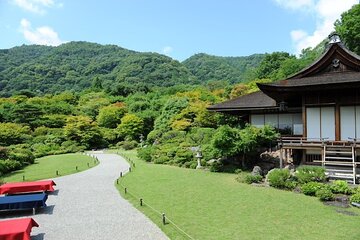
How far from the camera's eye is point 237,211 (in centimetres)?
1151

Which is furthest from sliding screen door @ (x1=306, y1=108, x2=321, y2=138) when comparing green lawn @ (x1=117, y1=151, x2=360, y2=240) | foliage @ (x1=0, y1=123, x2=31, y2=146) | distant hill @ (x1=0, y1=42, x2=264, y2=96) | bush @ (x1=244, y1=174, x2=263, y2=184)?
distant hill @ (x1=0, y1=42, x2=264, y2=96)

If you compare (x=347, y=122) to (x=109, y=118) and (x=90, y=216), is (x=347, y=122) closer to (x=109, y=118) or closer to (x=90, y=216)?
(x=90, y=216)

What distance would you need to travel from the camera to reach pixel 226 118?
31.9 meters

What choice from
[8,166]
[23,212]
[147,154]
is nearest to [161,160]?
[147,154]

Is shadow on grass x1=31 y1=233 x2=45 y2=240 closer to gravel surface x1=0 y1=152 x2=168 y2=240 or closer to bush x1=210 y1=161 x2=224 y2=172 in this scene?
gravel surface x1=0 y1=152 x2=168 y2=240

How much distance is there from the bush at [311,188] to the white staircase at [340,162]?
2209 millimetres

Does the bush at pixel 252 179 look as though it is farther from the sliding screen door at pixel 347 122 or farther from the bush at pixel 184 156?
the bush at pixel 184 156

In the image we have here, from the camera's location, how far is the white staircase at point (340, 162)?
1534cm

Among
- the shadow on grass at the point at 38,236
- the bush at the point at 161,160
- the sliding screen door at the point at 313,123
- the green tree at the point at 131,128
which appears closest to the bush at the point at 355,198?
the sliding screen door at the point at 313,123

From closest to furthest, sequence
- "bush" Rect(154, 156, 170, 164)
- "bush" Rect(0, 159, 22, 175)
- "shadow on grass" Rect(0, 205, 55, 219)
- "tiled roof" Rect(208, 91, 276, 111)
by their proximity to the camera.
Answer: "shadow on grass" Rect(0, 205, 55, 219) → "tiled roof" Rect(208, 91, 276, 111) → "bush" Rect(0, 159, 22, 175) → "bush" Rect(154, 156, 170, 164)

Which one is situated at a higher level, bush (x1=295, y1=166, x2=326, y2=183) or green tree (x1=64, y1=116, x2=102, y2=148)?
green tree (x1=64, y1=116, x2=102, y2=148)

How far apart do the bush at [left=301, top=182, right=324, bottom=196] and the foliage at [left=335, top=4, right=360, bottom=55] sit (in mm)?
35911

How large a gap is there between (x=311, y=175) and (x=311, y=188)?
1297 millimetres

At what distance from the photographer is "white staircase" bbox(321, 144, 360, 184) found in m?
15.3
